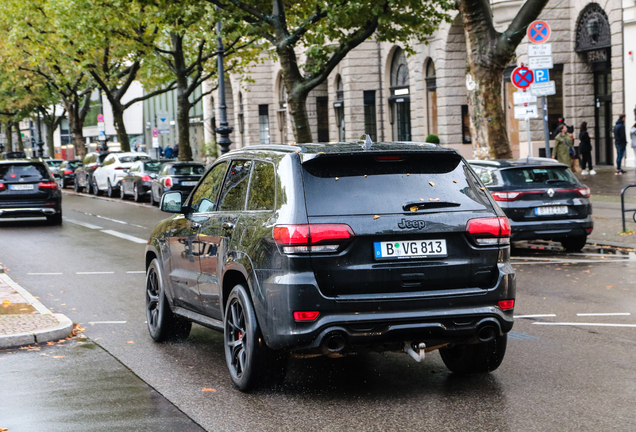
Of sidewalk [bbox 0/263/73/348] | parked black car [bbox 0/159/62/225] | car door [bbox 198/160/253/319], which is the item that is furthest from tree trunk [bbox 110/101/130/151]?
car door [bbox 198/160/253/319]

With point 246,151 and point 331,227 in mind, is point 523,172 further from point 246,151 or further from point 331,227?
point 331,227

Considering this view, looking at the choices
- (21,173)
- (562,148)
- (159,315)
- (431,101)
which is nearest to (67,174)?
(431,101)

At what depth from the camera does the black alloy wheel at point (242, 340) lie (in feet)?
20.2

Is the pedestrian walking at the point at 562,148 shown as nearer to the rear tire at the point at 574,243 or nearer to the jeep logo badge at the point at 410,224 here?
the rear tire at the point at 574,243

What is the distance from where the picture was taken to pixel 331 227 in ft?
19.1

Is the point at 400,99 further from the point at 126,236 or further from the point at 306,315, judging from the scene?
the point at 306,315

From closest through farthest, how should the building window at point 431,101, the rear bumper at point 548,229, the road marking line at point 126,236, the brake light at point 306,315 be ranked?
the brake light at point 306,315, the rear bumper at point 548,229, the road marking line at point 126,236, the building window at point 431,101

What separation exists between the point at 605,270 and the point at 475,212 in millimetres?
7044

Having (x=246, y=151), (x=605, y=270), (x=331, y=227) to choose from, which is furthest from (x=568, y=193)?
(x=331, y=227)

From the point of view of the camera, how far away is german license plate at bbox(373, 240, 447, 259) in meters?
5.91

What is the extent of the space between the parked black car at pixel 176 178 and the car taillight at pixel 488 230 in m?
22.1

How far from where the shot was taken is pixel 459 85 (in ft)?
118

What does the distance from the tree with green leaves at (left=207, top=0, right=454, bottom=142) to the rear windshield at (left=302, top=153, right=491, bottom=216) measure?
1822 cm

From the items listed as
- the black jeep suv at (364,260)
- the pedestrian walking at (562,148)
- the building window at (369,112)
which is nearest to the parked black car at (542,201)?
the black jeep suv at (364,260)
